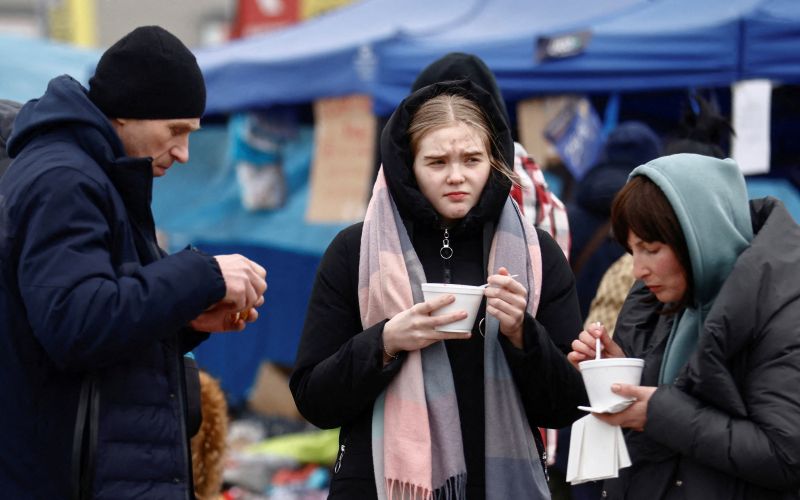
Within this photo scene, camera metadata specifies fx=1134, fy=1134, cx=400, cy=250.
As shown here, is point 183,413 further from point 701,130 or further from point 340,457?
point 701,130

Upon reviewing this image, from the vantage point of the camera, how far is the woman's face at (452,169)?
8.73 feet

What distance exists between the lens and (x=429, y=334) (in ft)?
8.11

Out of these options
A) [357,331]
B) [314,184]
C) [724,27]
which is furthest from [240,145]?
[357,331]

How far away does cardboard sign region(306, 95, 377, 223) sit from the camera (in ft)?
21.9

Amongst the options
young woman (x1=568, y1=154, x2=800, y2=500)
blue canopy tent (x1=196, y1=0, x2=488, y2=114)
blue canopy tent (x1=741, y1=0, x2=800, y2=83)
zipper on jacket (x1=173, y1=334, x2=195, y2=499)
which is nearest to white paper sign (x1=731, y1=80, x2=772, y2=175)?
blue canopy tent (x1=741, y1=0, x2=800, y2=83)

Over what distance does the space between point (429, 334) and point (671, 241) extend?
1.84ft

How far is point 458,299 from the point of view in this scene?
2.42 meters

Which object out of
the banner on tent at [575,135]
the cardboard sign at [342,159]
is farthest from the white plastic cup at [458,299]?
the cardboard sign at [342,159]

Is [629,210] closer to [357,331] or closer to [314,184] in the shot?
[357,331]

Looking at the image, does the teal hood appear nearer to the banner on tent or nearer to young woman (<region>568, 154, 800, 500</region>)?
young woman (<region>568, 154, 800, 500</region>)

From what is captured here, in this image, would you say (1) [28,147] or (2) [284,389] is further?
(2) [284,389]

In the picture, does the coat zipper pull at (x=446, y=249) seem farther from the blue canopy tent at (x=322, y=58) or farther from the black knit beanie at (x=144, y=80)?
the blue canopy tent at (x=322, y=58)

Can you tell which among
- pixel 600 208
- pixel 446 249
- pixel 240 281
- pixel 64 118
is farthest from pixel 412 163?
pixel 600 208

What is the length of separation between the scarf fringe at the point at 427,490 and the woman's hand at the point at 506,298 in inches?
15.0
